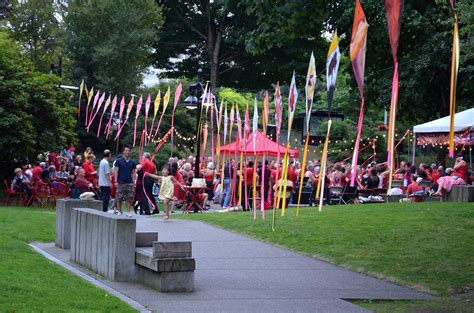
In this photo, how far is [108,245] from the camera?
12672 millimetres

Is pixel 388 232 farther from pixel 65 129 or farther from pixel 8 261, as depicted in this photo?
pixel 65 129

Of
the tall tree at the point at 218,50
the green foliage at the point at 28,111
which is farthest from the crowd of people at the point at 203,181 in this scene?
the tall tree at the point at 218,50

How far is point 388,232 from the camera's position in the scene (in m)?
17.3

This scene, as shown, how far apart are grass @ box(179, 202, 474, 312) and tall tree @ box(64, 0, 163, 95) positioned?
86.4 ft

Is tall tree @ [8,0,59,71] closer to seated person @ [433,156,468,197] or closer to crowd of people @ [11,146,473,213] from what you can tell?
crowd of people @ [11,146,473,213]

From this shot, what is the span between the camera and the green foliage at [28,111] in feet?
97.5

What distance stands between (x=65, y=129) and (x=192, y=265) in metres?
23.4

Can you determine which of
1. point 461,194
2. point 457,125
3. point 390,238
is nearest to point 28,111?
point 457,125

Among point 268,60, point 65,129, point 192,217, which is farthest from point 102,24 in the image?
point 192,217

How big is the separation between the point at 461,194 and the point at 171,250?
48.5 feet

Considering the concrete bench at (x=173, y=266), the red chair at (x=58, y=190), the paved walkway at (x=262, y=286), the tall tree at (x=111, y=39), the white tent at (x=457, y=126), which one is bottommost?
the paved walkway at (x=262, y=286)

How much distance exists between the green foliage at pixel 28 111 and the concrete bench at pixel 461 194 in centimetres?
1414

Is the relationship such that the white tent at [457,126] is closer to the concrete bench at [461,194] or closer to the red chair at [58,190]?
the concrete bench at [461,194]

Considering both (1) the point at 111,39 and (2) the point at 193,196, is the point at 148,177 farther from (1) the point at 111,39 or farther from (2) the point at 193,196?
(1) the point at 111,39
